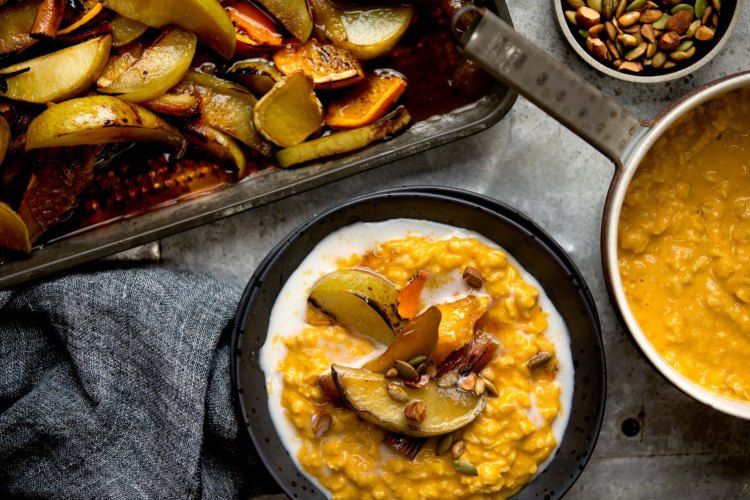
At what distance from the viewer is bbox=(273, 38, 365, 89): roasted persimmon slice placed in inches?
75.7

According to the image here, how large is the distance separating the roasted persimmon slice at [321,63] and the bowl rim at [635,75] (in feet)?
1.81

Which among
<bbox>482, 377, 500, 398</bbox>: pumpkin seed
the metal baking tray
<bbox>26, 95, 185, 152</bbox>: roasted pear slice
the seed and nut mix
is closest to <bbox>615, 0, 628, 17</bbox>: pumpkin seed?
the seed and nut mix

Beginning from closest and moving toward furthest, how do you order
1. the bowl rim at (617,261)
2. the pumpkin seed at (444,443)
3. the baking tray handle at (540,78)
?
the baking tray handle at (540,78)
the bowl rim at (617,261)
the pumpkin seed at (444,443)

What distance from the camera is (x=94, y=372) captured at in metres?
1.92

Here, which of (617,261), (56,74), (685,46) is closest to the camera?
(617,261)

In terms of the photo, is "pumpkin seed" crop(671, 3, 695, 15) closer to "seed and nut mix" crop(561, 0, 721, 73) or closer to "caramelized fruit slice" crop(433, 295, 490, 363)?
"seed and nut mix" crop(561, 0, 721, 73)

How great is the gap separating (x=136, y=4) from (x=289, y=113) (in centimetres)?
46

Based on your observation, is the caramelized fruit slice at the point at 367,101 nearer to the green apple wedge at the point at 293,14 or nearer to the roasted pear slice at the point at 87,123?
the green apple wedge at the point at 293,14

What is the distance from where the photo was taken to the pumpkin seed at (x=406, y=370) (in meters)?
1.73

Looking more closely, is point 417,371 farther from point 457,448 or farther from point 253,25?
point 253,25

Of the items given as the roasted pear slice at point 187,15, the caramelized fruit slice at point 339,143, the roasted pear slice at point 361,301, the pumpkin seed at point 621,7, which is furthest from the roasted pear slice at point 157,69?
the pumpkin seed at point 621,7

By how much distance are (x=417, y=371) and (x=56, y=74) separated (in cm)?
117

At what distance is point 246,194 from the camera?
6.41 ft

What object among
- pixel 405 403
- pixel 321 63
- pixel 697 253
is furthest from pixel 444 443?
pixel 321 63
